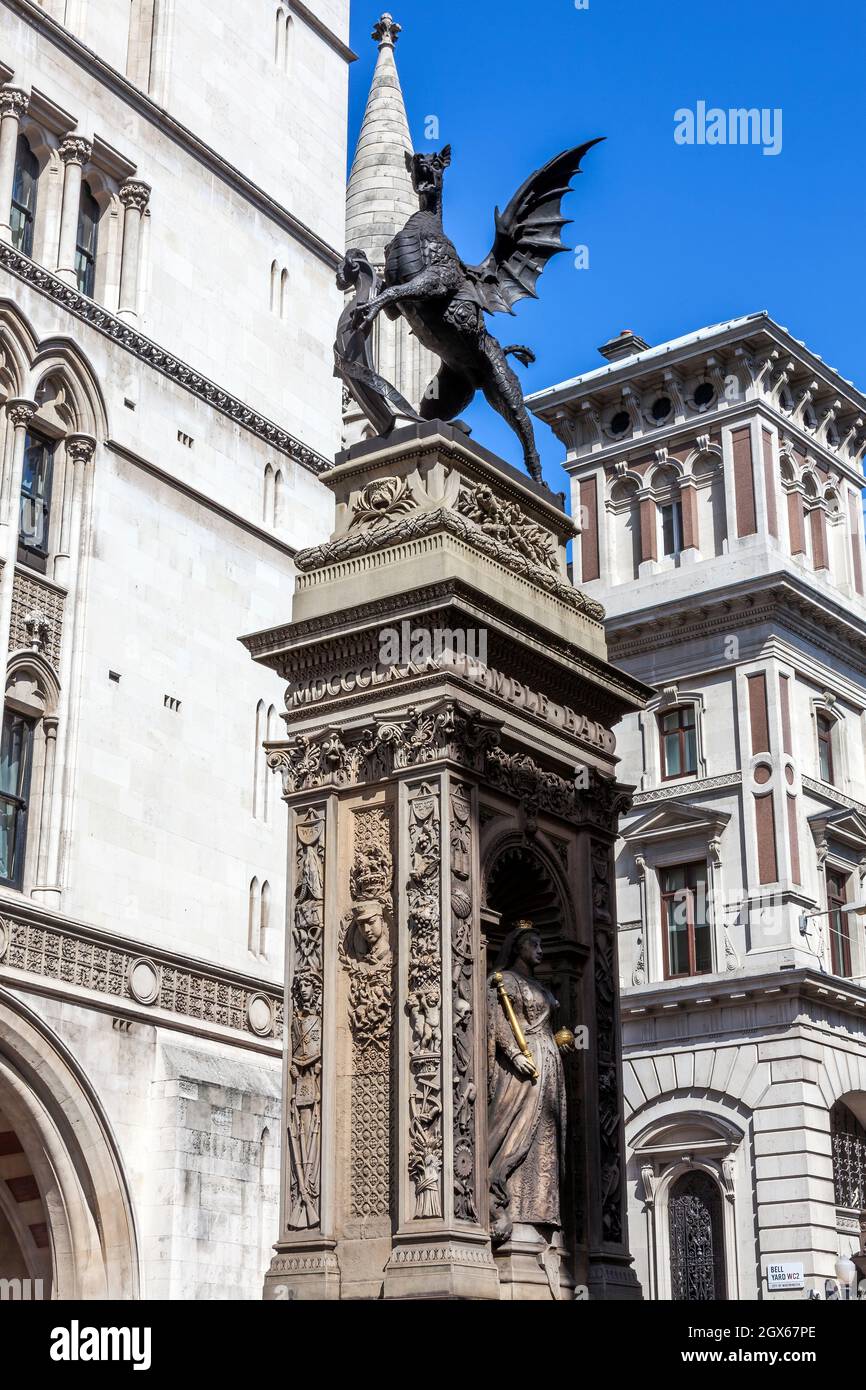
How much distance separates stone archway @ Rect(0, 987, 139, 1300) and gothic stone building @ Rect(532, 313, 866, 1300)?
41.0ft

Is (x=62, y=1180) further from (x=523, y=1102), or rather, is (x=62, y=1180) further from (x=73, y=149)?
(x=73, y=149)

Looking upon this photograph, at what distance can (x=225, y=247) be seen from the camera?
113 feet

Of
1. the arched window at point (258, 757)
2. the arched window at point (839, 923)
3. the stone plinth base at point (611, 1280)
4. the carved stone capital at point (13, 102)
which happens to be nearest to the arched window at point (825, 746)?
the arched window at point (839, 923)

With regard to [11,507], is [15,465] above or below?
above

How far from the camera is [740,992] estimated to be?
36.6 m

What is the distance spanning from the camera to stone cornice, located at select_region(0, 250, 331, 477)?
29.1 m

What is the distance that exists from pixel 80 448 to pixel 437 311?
16.0 m

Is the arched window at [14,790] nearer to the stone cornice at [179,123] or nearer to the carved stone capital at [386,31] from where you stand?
the stone cornice at [179,123]

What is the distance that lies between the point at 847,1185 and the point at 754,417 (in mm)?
15967

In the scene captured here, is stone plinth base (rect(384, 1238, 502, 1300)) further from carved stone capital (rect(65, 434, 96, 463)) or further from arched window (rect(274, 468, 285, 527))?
arched window (rect(274, 468, 285, 527))

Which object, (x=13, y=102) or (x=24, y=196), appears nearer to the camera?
(x=13, y=102)

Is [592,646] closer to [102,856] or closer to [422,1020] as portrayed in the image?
[422,1020]

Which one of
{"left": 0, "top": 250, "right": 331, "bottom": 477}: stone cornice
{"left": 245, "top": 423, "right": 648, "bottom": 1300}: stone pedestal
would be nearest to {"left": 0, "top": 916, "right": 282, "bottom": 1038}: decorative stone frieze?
{"left": 0, "top": 250, "right": 331, "bottom": 477}: stone cornice

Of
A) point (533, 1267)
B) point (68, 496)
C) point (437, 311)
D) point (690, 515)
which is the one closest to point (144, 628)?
point (68, 496)
